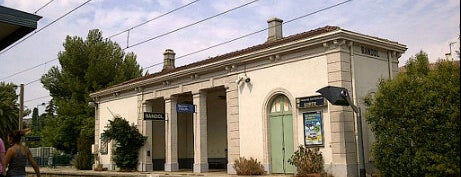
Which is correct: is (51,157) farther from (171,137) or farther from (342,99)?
(342,99)

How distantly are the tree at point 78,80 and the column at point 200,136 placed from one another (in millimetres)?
17150

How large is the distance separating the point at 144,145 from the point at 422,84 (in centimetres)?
1524

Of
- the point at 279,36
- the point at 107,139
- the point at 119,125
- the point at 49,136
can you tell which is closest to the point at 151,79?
the point at 119,125

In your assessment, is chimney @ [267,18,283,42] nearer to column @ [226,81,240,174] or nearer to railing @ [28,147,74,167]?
column @ [226,81,240,174]

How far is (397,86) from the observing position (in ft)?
47.4

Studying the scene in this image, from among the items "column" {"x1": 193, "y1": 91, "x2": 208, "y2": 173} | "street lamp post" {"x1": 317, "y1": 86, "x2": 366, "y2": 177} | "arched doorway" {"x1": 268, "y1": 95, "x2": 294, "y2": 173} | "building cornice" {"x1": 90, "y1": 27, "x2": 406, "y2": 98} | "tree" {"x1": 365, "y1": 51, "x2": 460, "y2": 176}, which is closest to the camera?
"tree" {"x1": 365, "y1": 51, "x2": 460, "y2": 176}

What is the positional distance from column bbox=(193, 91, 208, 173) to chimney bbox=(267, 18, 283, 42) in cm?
412

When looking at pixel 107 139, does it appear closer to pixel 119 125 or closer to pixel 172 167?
pixel 119 125

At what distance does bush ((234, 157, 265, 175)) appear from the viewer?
61.5ft

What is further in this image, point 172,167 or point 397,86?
point 172,167

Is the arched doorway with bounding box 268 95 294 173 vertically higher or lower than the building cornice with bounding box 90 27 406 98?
lower

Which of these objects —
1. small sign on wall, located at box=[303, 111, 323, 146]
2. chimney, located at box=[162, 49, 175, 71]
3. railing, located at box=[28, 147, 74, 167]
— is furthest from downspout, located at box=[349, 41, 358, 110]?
railing, located at box=[28, 147, 74, 167]

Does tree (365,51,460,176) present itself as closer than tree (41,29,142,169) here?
Yes

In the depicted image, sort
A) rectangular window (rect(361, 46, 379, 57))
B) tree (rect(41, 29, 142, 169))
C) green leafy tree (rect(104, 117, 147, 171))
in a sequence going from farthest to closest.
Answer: tree (rect(41, 29, 142, 169)) < green leafy tree (rect(104, 117, 147, 171)) < rectangular window (rect(361, 46, 379, 57))
